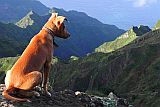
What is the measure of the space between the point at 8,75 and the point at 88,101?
4.78 m

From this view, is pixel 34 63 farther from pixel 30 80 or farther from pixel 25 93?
pixel 25 93

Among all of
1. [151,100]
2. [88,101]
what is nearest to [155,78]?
[151,100]

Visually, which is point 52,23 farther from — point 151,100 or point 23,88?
point 151,100

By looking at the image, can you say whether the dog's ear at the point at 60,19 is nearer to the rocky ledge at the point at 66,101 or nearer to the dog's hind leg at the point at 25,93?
the dog's hind leg at the point at 25,93

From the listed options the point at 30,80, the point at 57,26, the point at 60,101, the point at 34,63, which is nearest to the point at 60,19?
the point at 57,26

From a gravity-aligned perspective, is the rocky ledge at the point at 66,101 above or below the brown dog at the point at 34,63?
below

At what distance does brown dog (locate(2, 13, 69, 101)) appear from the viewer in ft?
43.3

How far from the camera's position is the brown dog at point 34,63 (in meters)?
13.2

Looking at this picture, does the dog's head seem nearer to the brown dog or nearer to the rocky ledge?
the brown dog

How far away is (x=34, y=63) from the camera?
533 inches

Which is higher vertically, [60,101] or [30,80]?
[30,80]

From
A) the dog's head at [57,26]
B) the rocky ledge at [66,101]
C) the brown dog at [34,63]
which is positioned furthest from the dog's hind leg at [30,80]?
the dog's head at [57,26]

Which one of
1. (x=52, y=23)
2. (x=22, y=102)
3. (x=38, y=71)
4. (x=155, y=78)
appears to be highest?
(x=155, y=78)

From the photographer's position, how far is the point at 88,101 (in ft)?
56.9
